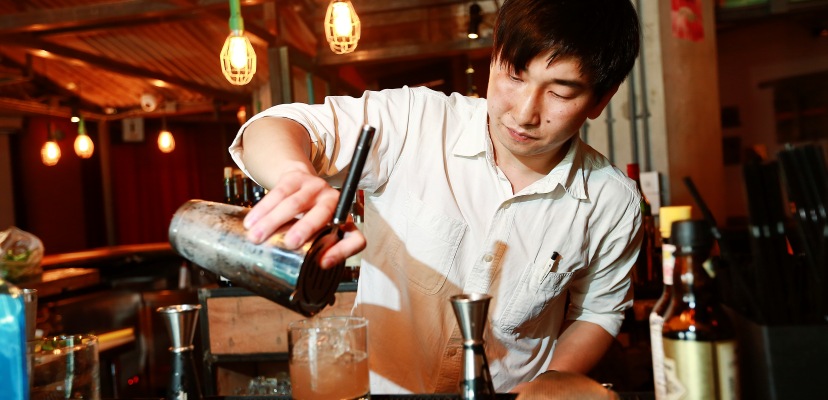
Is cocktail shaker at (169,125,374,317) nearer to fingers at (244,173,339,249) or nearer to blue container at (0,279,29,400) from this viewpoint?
fingers at (244,173,339,249)

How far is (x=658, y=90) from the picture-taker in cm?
371

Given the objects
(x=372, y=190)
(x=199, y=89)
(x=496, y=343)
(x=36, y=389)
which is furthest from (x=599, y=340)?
(x=199, y=89)

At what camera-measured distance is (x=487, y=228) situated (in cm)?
148

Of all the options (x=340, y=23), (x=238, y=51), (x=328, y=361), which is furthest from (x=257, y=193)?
(x=328, y=361)

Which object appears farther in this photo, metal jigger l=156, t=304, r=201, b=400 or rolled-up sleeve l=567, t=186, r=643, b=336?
rolled-up sleeve l=567, t=186, r=643, b=336

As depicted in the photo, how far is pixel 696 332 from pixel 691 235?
12 cm

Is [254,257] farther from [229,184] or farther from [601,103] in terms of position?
[229,184]

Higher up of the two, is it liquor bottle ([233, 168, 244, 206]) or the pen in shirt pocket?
liquor bottle ([233, 168, 244, 206])

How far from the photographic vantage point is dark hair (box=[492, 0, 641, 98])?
1238 millimetres

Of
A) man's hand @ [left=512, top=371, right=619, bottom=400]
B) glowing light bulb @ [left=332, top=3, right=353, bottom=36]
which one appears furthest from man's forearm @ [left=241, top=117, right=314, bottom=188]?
glowing light bulb @ [left=332, top=3, right=353, bottom=36]

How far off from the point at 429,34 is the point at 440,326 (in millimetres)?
4499

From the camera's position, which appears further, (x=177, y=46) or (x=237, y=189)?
(x=177, y=46)

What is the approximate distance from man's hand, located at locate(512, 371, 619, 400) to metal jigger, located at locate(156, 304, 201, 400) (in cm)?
52

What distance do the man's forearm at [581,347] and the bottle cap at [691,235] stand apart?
0.66 m
